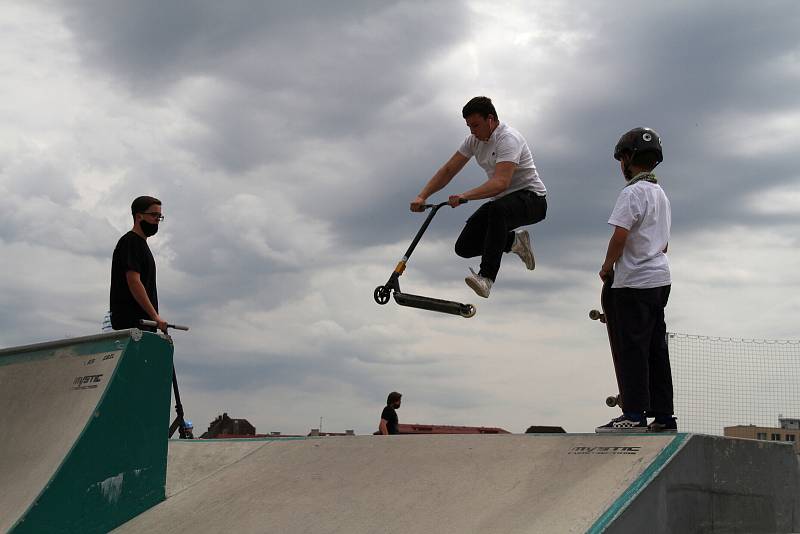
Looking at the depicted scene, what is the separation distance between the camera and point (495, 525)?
4398mm

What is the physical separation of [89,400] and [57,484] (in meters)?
0.65

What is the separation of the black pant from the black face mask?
8.49 feet

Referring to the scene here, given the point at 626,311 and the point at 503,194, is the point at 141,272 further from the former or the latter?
the point at 626,311

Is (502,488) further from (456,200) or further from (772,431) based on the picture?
(772,431)

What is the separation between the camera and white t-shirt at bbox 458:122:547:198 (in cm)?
675

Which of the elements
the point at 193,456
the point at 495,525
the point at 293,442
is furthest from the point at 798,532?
the point at 193,456

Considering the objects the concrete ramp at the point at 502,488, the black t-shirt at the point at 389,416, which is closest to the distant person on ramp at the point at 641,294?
the concrete ramp at the point at 502,488

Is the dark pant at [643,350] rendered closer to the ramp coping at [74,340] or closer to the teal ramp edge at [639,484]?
the teal ramp edge at [639,484]

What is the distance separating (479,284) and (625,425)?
1796 millimetres

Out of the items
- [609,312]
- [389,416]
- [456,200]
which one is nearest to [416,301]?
[456,200]

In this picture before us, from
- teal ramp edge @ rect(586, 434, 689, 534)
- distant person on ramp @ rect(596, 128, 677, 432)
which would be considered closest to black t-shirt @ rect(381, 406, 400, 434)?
distant person on ramp @ rect(596, 128, 677, 432)

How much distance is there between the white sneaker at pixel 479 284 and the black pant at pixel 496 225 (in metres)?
0.05

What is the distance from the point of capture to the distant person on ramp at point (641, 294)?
5387mm

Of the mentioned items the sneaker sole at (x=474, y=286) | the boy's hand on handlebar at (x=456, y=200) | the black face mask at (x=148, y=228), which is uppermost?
the boy's hand on handlebar at (x=456, y=200)
